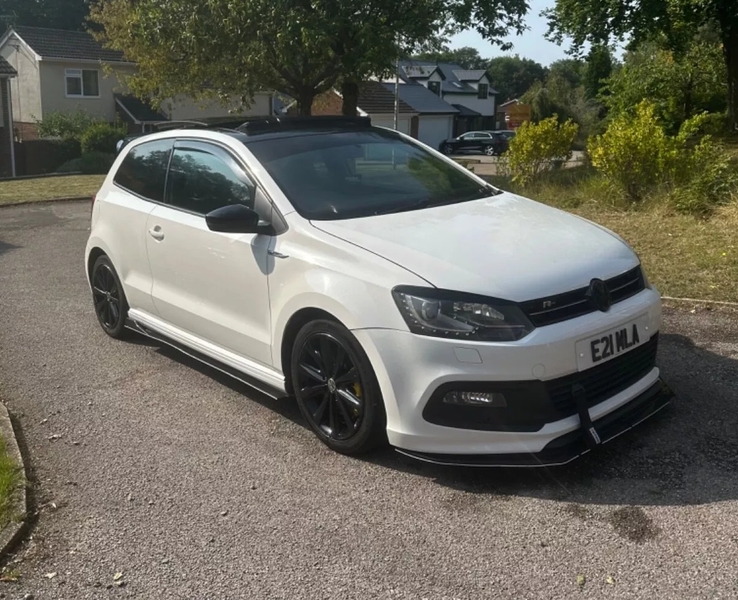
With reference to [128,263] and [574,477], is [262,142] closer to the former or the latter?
[128,263]

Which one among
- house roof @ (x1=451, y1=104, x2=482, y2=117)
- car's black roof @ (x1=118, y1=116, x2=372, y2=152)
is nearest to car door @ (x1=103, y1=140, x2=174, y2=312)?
car's black roof @ (x1=118, y1=116, x2=372, y2=152)

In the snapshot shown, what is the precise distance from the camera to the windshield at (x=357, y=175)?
480 centimetres

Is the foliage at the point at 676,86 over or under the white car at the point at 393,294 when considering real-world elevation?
over

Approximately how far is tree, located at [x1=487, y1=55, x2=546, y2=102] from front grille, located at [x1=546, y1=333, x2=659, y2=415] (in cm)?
11784

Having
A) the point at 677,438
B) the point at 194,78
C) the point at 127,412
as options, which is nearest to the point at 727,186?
the point at 677,438

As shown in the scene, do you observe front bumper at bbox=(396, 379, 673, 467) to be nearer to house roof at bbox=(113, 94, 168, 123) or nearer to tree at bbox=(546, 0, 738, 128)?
tree at bbox=(546, 0, 738, 128)

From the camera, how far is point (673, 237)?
9.26 m

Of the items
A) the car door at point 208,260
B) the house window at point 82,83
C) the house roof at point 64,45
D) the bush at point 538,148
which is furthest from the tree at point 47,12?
the car door at point 208,260

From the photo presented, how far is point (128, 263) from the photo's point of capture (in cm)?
611

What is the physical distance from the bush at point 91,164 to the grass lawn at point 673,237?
22137mm

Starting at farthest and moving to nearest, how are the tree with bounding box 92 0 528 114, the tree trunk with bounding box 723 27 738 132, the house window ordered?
the house window, the tree trunk with bounding box 723 27 738 132, the tree with bounding box 92 0 528 114

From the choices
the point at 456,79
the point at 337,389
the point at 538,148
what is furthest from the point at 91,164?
the point at 456,79

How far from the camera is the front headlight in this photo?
12.3 ft

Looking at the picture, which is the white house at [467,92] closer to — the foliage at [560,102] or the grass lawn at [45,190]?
the foliage at [560,102]
